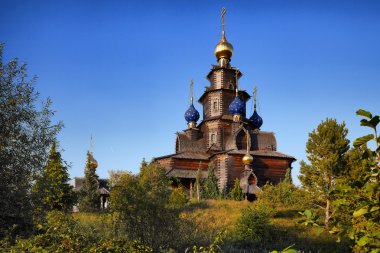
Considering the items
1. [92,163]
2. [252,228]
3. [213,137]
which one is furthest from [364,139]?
[213,137]

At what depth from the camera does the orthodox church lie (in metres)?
36.1

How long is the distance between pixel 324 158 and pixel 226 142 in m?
18.2

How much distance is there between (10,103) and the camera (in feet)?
39.9

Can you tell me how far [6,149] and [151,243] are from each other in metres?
6.31

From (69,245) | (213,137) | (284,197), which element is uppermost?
(213,137)

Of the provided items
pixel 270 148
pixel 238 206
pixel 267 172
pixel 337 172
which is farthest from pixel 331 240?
pixel 270 148

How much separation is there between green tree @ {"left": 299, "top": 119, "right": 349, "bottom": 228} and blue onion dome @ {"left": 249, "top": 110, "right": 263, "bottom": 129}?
888 inches

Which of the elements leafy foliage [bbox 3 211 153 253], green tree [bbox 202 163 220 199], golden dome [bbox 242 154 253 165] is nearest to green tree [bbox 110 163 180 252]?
leafy foliage [bbox 3 211 153 253]

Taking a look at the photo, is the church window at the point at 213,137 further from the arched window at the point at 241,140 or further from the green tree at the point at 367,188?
the green tree at the point at 367,188

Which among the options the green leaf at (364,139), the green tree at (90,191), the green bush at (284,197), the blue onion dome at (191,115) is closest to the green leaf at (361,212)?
the green leaf at (364,139)

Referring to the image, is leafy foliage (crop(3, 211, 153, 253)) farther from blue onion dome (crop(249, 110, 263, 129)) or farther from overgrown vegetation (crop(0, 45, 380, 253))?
blue onion dome (crop(249, 110, 263, 129))

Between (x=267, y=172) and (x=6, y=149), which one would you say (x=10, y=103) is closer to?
(x=6, y=149)

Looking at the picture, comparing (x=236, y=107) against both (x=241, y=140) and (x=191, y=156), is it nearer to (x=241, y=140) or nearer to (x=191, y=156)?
(x=241, y=140)

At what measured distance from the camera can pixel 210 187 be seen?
3456 cm
